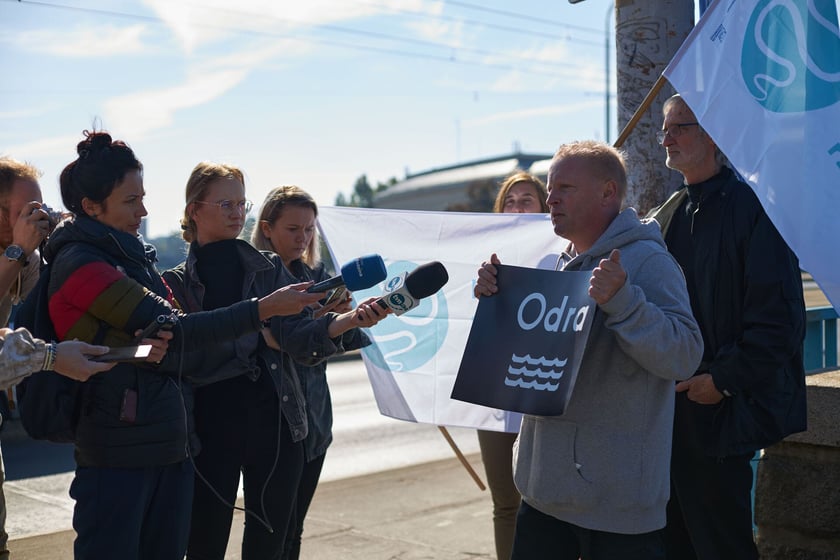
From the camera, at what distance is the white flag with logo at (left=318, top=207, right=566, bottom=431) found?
468 cm

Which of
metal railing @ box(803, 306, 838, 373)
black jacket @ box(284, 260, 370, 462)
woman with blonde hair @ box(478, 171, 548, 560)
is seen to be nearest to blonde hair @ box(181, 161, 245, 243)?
black jacket @ box(284, 260, 370, 462)

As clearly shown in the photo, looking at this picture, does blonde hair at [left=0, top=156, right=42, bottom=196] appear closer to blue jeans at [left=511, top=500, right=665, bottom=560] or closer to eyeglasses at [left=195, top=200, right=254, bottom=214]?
eyeglasses at [left=195, top=200, right=254, bottom=214]

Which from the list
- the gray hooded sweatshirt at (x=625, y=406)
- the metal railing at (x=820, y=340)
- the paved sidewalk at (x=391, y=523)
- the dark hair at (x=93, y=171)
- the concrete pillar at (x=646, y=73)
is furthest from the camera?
the paved sidewalk at (x=391, y=523)

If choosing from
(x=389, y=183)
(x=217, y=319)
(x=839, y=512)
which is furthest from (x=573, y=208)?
(x=389, y=183)

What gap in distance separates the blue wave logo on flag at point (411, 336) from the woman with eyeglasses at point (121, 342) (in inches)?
67.3

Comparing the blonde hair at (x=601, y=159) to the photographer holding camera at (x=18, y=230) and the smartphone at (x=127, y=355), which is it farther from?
the photographer holding camera at (x=18, y=230)

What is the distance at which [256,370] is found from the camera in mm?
3807

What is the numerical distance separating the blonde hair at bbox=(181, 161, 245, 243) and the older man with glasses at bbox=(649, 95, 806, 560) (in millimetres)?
1900

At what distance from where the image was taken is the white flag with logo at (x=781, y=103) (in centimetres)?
335

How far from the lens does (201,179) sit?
3854mm

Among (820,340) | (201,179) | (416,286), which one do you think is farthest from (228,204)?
(820,340)

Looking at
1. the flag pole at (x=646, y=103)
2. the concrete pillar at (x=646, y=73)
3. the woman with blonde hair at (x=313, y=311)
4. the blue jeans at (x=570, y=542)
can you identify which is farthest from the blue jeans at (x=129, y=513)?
the concrete pillar at (x=646, y=73)

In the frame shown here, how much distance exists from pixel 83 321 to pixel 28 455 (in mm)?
7121

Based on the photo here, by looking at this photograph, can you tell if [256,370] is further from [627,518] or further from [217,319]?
[627,518]
